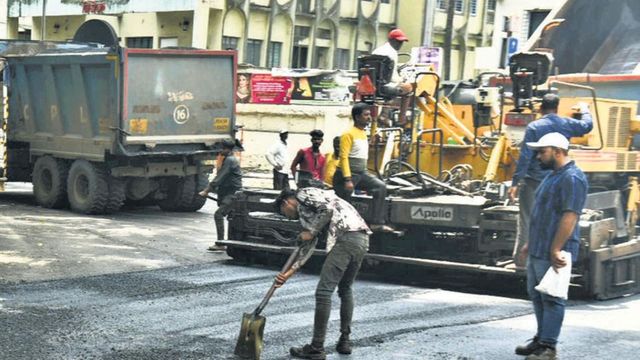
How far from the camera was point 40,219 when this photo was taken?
17.7 m

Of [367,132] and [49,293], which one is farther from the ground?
[367,132]

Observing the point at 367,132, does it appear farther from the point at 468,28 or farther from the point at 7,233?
the point at 468,28

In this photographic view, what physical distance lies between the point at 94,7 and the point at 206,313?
3230 cm

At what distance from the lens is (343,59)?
140ft

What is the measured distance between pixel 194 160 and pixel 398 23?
27.6m

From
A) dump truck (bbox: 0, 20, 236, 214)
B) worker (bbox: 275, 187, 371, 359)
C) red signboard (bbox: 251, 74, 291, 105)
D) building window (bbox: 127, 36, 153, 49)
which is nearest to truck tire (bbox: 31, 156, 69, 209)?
dump truck (bbox: 0, 20, 236, 214)

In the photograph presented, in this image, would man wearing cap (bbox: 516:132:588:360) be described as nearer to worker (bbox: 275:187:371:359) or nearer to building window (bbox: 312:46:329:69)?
worker (bbox: 275:187:371:359)

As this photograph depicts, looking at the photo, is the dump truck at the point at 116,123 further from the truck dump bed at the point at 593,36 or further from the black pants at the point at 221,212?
the truck dump bed at the point at 593,36

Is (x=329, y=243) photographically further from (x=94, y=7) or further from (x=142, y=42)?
(x=94, y=7)

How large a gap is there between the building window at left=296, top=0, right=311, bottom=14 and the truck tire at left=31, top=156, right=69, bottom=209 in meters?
21.3

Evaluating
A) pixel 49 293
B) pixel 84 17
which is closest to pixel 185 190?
pixel 49 293

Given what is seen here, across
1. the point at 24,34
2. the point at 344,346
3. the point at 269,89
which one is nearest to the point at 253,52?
the point at 269,89

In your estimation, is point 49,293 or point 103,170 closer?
point 49,293

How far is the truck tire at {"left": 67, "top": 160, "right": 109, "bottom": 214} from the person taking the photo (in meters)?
18.4
